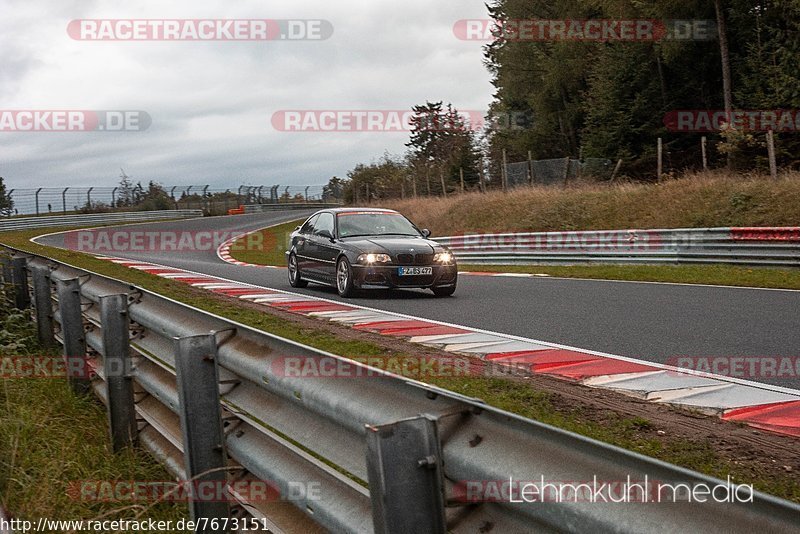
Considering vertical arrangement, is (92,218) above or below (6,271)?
above

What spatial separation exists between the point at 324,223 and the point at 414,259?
243 centimetres

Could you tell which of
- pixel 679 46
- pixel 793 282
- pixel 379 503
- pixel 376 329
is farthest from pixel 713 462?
pixel 679 46

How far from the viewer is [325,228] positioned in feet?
47.6

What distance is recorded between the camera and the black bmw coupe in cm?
1291

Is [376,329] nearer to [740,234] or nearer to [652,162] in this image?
[740,234]

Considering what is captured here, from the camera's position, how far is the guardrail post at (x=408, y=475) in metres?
1.97

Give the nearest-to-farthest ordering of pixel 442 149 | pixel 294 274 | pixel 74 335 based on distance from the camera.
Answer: pixel 74 335 < pixel 294 274 < pixel 442 149

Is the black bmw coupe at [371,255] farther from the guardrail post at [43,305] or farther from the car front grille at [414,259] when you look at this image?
the guardrail post at [43,305]

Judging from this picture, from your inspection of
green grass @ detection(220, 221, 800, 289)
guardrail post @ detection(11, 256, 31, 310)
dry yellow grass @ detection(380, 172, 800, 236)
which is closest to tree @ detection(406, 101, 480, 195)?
dry yellow grass @ detection(380, 172, 800, 236)

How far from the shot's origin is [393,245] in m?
13.1

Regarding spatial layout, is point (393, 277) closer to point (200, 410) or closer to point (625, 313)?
point (625, 313)

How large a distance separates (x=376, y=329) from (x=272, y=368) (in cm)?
634

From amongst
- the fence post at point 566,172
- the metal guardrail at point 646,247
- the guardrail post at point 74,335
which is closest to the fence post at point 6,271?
the guardrail post at point 74,335

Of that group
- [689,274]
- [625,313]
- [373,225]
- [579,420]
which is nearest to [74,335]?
[579,420]
